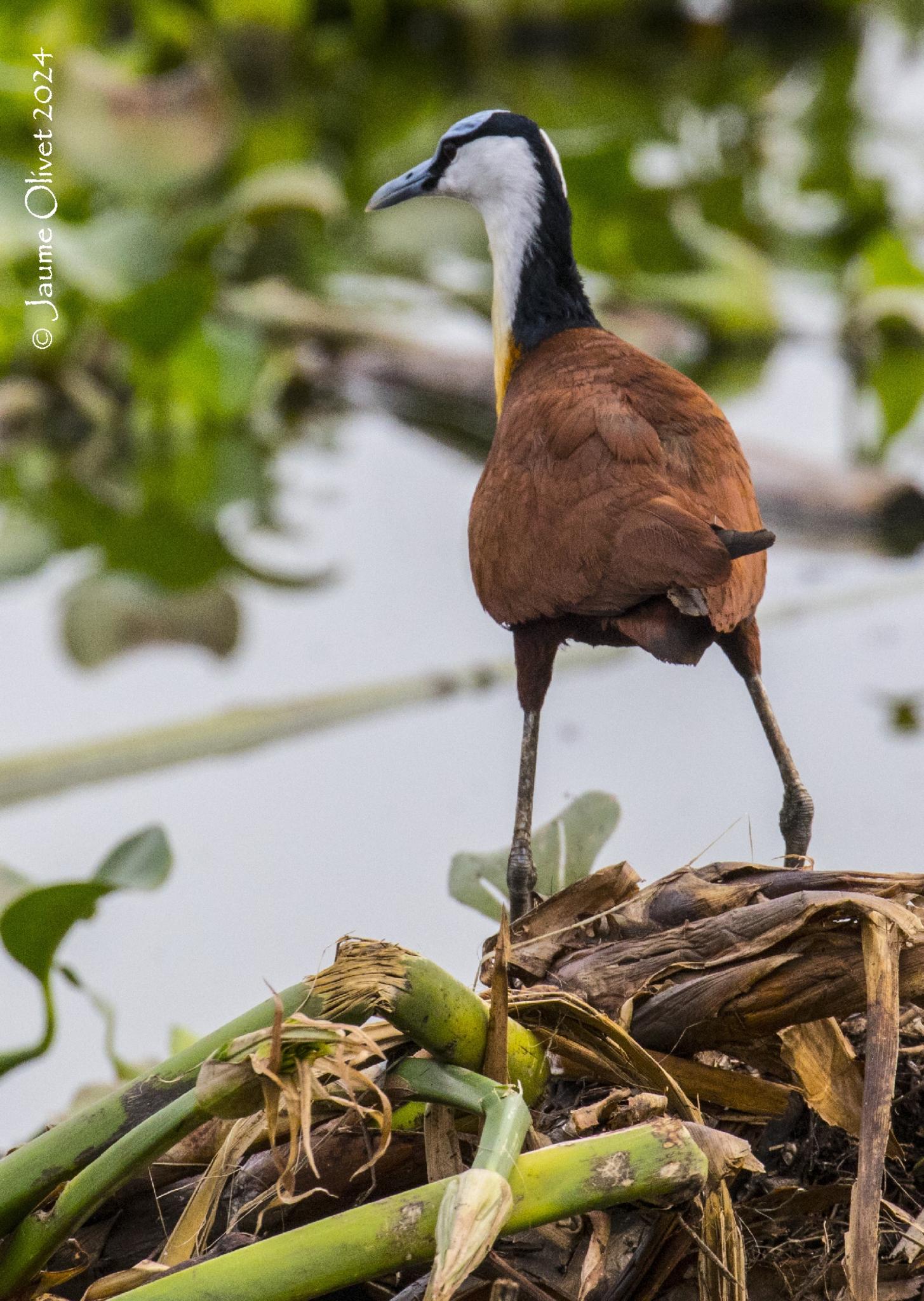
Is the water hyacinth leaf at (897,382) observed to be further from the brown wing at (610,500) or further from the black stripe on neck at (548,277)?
the brown wing at (610,500)

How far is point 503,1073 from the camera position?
0.48 m

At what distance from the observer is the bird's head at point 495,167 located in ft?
2.90

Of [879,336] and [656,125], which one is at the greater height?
[656,125]

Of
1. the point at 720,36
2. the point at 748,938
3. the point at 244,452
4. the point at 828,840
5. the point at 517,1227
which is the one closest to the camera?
the point at 517,1227

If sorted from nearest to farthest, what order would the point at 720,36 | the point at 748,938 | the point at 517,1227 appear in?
the point at 517,1227 → the point at 748,938 → the point at 720,36

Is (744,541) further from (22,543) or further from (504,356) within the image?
(22,543)

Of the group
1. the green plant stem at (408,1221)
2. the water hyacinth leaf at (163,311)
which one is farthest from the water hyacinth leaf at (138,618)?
the green plant stem at (408,1221)

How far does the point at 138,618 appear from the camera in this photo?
148 cm

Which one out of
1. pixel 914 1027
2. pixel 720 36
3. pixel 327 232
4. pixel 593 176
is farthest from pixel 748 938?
pixel 720 36

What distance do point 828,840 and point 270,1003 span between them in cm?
63

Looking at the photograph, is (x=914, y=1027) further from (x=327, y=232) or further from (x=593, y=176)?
(x=327, y=232)

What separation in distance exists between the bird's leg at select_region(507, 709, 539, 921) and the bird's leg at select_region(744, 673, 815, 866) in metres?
0.10

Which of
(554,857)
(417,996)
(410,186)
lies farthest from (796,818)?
(410,186)

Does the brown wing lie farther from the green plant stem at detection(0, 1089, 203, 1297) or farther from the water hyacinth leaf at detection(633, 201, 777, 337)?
the water hyacinth leaf at detection(633, 201, 777, 337)
